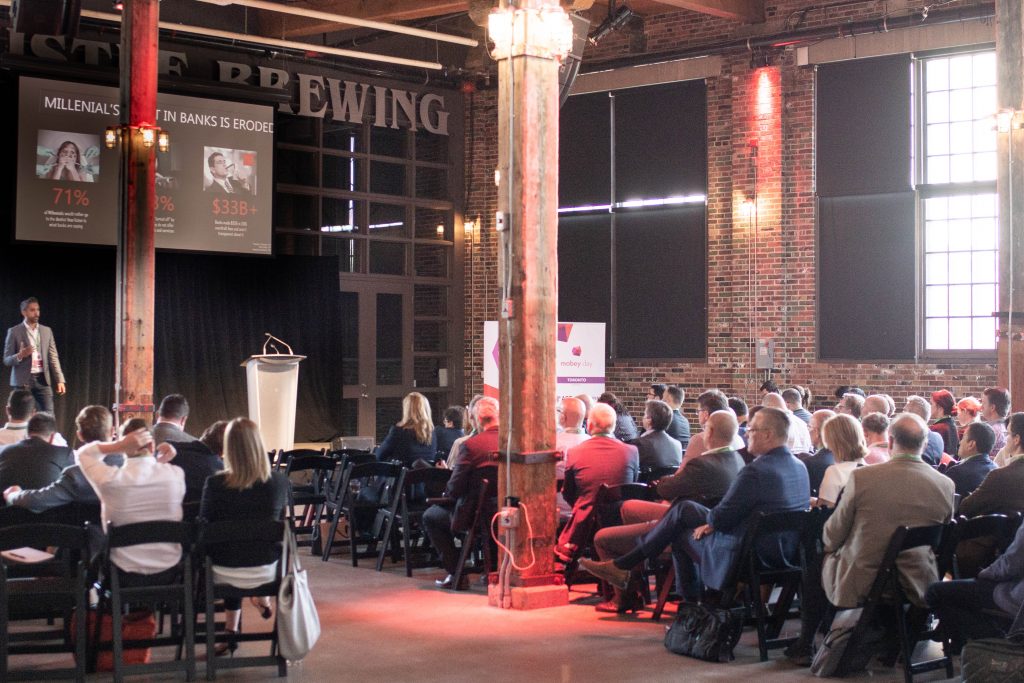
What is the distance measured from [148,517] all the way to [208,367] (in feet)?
31.0

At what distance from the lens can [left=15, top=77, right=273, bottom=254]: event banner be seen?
533 inches

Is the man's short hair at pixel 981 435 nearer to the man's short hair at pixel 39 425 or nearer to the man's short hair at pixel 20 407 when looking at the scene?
the man's short hair at pixel 39 425

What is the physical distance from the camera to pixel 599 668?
614 cm

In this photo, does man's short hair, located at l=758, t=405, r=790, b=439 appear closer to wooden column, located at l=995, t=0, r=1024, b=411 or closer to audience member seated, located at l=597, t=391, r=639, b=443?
audience member seated, located at l=597, t=391, r=639, b=443

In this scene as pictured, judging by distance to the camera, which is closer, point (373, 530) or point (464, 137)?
point (373, 530)

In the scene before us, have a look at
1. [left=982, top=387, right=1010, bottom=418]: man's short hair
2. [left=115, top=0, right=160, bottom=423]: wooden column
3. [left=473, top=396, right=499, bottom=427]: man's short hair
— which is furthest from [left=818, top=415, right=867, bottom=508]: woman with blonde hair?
[left=115, top=0, right=160, bottom=423]: wooden column

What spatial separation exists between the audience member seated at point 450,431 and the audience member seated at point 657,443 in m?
2.14

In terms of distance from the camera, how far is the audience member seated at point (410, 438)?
973cm

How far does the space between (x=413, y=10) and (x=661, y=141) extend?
349 centimetres

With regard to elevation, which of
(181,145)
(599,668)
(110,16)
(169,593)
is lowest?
(599,668)

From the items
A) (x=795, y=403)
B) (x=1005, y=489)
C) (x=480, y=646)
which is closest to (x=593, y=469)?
(x=480, y=646)

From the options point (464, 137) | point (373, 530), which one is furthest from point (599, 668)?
point (464, 137)


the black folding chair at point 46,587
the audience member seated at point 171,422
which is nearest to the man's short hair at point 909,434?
the black folding chair at point 46,587

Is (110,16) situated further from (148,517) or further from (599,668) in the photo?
(599,668)
